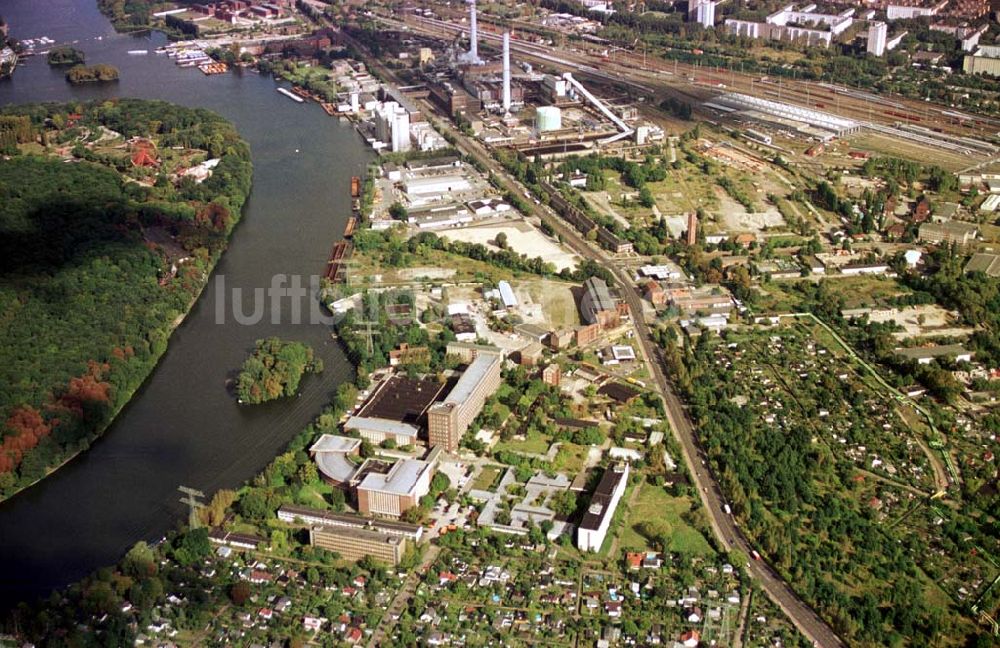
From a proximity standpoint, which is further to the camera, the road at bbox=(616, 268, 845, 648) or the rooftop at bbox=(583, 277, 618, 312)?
the rooftop at bbox=(583, 277, 618, 312)

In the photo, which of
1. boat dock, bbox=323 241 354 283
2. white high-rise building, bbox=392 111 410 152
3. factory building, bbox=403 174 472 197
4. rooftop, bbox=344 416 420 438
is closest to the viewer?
rooftop, bbox=344 416 420 438

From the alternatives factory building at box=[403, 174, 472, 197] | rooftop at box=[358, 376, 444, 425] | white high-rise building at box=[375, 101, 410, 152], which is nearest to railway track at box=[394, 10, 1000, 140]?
white high-rise building at box=[375, 101, 410, 152]

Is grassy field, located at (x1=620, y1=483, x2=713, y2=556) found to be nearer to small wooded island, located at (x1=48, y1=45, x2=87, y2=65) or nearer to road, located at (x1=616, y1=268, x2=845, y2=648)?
road, located at (x1=616, y1=268, x2=845, y2=648)

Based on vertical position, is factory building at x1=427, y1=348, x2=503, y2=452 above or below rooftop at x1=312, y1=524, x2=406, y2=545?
above

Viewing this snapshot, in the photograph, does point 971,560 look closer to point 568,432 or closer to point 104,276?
point 568,432

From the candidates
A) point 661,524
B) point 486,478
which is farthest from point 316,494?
point 661,524

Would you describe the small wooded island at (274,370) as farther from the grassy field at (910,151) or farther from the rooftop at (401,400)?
the grassy field at (910,151)

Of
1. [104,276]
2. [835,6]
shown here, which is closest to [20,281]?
[104,276]

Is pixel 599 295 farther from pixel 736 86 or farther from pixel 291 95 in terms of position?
pixel 291 95
